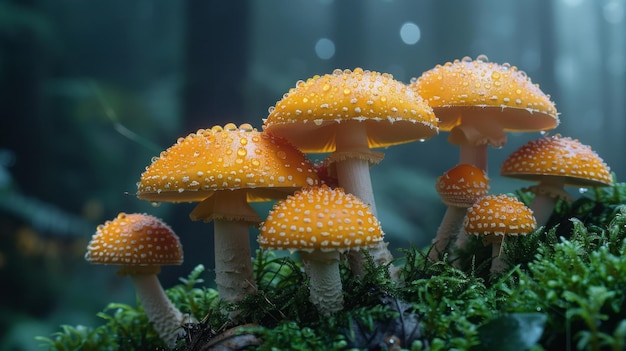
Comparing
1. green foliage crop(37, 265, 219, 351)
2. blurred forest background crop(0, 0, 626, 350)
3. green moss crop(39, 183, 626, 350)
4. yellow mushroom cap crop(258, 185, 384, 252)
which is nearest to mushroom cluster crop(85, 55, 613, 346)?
yellow mushroom cap crop(258, 185, 384, 252)

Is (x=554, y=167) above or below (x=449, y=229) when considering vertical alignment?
above

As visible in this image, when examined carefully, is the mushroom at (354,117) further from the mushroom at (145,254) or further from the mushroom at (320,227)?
the mushroom at (145,254)

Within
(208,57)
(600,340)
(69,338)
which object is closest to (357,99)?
(600,340)

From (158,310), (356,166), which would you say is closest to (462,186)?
(356,166)

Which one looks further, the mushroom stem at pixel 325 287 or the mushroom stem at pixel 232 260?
the mushroom stem at pixel 232 260

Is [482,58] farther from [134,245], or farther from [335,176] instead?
[134,245]

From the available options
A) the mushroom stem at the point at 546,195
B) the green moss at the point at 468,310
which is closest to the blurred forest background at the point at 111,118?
the green moss at the point at 468,310
